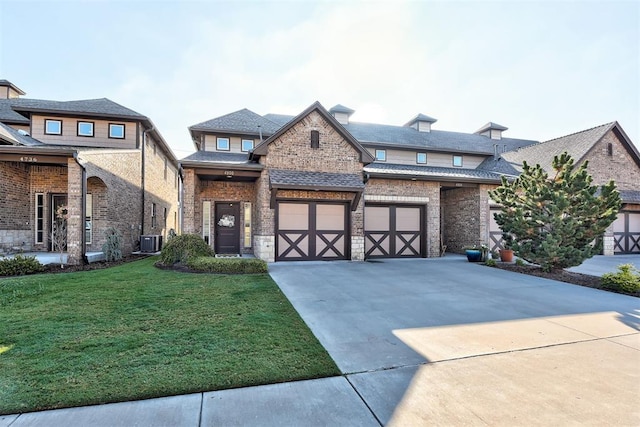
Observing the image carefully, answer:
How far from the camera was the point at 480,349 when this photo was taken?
4320mm

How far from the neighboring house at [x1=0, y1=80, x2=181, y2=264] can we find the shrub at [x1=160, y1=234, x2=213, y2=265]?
291cm

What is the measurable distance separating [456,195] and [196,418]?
1667 centimetres

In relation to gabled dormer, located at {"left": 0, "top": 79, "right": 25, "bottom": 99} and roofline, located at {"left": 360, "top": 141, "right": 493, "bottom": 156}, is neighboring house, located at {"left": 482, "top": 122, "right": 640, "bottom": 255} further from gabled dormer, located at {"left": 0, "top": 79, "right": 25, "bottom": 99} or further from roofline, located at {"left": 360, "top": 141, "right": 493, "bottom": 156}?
gabled dormer, located at {"left": 0, "top": 79, "right": 25, "bottom": 99}

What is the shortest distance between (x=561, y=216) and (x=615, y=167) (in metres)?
11.8

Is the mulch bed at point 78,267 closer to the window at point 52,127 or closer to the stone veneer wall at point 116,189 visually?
the stone veneer wall at point 116,189

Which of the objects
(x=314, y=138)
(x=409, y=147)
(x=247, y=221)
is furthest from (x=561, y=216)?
(x=247, y=221)

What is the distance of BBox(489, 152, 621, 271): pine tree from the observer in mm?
10133

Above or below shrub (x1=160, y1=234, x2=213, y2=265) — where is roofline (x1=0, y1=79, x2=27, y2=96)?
above

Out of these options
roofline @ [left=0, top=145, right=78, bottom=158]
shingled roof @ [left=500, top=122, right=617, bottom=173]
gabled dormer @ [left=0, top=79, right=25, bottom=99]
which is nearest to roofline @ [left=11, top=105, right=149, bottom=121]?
roofline @ [left=0, top=145, right=78, bottom=158]

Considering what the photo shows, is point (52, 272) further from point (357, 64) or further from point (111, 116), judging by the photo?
point (357, 64)

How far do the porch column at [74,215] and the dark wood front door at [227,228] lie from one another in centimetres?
566

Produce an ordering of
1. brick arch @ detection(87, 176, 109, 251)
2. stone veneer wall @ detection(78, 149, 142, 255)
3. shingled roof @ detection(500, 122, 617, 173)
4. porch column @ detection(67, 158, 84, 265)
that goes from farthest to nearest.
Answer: shingled roof @ detection(500, 122, 617, 173)
brick arch @ detection(87, 176, 109, 251)
stone veneer wall @ detection(78, 149, 142, 255)
porch column @ detection(67, 158, 84, 265)

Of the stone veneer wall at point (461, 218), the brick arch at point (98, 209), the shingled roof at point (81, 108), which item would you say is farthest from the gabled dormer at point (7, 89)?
the stone veneer wall at point (461, 218)

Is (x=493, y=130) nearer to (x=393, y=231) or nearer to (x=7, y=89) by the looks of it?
(x=393, y=231)
